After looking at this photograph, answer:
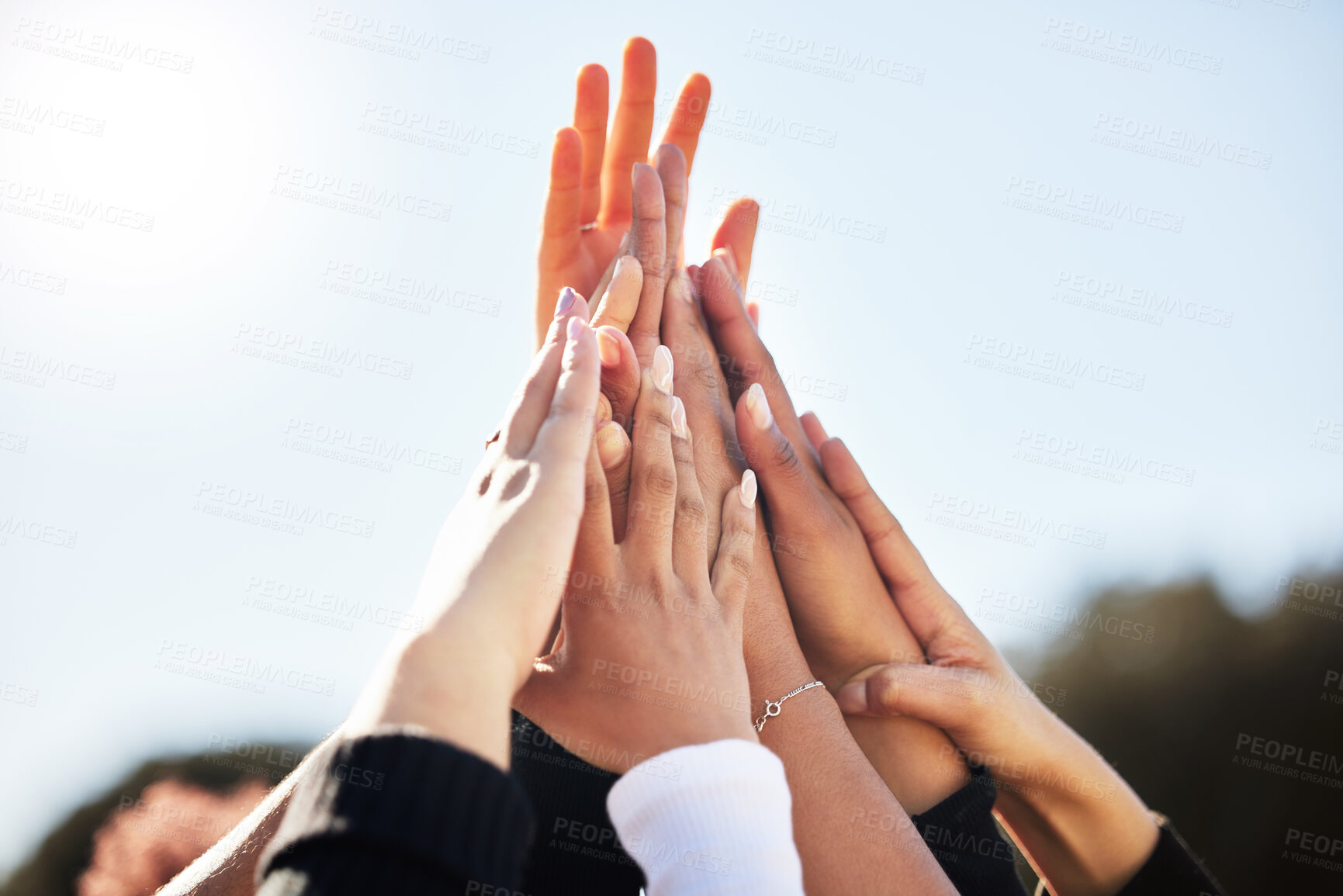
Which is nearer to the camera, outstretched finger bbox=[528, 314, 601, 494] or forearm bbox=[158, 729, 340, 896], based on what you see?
outstretched finger bbox=[528, 314, 601, 494]

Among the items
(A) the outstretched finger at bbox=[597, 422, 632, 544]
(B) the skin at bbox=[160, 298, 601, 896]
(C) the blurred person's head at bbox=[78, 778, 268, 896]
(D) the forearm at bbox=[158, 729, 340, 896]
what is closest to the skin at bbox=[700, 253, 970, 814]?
(A) the outstretched finger at bbox=[597, 422, 632, 544]

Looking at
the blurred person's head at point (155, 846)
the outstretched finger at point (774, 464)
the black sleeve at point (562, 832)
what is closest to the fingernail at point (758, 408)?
the outstretched finger at point (774, 464)

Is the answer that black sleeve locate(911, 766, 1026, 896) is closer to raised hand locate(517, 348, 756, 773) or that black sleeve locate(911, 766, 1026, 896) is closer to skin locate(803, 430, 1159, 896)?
skin locate(803, 430, 1159, 896)

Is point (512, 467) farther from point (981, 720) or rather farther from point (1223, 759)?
point (1223, 759)

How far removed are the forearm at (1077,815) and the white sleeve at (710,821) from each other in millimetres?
981

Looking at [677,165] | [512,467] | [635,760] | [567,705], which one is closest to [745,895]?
[635,760]

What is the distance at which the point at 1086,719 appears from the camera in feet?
29.8

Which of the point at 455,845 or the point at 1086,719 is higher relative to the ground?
the point at 455,845

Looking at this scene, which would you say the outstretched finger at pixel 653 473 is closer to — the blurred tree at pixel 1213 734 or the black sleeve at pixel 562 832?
the black sleeve at pixel 562 832

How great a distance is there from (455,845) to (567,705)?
21.7 inches

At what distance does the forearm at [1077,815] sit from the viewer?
5.99ft

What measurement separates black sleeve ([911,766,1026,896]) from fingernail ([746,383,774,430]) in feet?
2.92

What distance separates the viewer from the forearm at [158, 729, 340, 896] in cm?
133

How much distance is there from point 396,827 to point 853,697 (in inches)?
49.5
